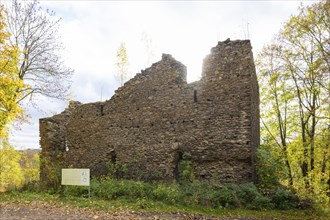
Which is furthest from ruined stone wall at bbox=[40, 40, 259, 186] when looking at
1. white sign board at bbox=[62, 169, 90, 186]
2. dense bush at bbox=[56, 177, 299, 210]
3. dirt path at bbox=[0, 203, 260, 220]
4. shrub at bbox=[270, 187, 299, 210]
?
dirt path at bbox=[0, 203, 260, 220]

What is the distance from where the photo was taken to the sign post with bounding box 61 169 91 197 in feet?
39.6

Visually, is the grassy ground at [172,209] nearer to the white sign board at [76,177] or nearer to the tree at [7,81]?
the white sign board at [76,177]

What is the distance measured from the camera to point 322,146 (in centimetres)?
1145

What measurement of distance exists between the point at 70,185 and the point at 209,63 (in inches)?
322

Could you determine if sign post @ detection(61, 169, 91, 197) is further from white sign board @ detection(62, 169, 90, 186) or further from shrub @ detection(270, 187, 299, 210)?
shrub @ detection(270, 187, 299, 210)

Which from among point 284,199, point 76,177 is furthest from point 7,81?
point 284,199

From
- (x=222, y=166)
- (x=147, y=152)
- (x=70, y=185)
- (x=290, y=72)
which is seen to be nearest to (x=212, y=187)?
(x=222, y=166)

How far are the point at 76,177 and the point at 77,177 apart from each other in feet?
0.22

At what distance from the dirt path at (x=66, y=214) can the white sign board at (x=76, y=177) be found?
217 centimetres

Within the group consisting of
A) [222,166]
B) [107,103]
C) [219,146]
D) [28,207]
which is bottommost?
[28,207]

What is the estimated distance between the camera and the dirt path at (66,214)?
8.35 metres

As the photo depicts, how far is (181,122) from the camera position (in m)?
13.5

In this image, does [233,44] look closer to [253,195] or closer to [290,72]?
[253,195]

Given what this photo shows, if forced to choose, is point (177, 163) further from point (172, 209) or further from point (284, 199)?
point (284, 199)
